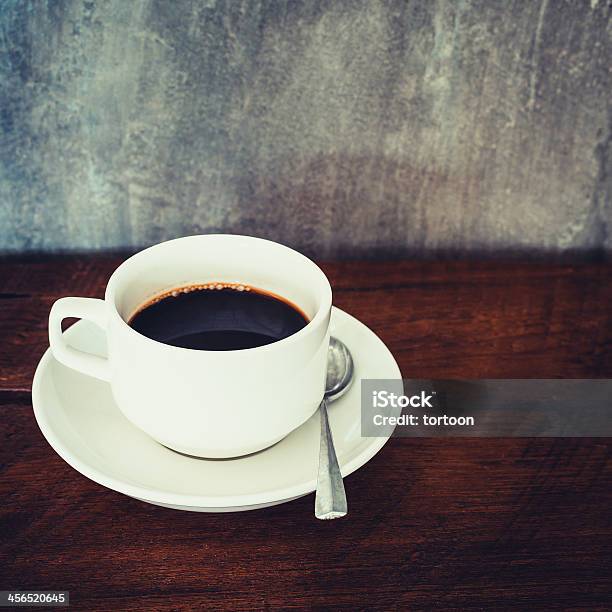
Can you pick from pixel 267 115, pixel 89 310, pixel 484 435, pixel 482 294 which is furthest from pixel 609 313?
pixel 89 310

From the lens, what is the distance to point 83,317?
48cm

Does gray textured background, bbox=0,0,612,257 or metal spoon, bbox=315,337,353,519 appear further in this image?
gray textured background, bbox=0,0,612,257

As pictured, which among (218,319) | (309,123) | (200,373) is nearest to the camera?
(200,373)

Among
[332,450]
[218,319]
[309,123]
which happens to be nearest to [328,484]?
[332,450]

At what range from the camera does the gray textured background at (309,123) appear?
677 mm

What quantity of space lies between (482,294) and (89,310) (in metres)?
0.40

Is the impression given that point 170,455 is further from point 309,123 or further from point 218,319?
point 309,123

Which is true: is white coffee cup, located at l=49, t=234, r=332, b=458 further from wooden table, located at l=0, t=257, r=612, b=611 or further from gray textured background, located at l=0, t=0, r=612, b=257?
gray textured background, located at l=0, t=0, r=612, b=257

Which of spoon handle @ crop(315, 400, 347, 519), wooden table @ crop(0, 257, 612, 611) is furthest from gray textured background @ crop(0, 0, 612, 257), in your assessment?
spoon handle @ crop(315, 400, 347, 519)

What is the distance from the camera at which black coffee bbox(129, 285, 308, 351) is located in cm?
50

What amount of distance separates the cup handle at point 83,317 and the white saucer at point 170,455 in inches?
1.3

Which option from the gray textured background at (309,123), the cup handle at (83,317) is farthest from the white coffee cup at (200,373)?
the gray textured background at (309,123)

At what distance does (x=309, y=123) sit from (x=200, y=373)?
0.38 m

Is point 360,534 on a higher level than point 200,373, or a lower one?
lower
